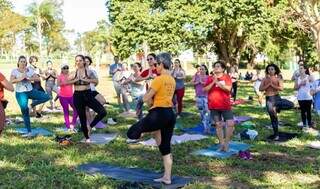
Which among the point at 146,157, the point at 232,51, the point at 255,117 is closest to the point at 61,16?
the point at 232,51

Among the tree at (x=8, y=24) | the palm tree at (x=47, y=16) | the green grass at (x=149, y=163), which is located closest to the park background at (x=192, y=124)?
the green grass at (x=149, y=163)

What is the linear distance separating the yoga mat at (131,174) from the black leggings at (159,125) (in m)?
0.50

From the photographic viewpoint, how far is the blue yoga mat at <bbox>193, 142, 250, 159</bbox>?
30.8 feet

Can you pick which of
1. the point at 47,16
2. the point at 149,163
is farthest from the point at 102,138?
the point at 47,16

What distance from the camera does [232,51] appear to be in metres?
41.7

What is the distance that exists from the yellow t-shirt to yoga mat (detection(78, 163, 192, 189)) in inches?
44.6

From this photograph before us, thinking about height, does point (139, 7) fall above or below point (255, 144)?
above

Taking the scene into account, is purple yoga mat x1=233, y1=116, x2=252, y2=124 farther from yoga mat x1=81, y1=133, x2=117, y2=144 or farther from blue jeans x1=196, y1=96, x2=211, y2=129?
yoga mat x1=81, y1=133, x2=117, y2=144

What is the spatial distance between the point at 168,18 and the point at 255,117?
20132mm

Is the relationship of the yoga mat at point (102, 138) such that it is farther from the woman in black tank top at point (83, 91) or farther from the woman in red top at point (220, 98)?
the woman in red top at point (220, 98)

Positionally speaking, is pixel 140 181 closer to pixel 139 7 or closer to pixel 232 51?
pixel 139 7

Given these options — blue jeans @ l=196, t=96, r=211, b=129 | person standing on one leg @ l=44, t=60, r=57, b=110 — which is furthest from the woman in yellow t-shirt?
person standing on one leg @ l=44, t=60, r=57, b=110

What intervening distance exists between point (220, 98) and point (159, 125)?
2.90m

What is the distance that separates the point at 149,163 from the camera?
8.54 metres
